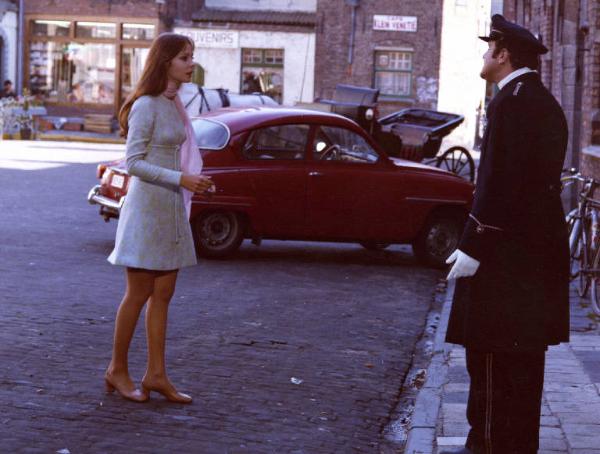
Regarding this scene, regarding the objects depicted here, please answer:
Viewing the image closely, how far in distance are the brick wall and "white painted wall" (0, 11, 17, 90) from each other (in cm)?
1162

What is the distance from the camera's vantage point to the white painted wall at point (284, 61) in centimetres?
4794

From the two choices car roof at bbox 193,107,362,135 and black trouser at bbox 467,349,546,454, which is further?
car roof at bbox 193,107,362,135

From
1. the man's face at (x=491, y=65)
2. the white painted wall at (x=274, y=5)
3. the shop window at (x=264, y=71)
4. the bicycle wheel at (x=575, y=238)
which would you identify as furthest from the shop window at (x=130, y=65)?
the man's face at (x=491, y=65)

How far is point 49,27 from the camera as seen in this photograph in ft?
164

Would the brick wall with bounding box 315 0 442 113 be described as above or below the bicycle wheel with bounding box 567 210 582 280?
above

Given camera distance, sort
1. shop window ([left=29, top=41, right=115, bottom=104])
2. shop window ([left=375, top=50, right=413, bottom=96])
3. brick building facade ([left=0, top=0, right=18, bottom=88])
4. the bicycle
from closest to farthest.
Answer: the bicycle
shop window ([left=375, top=50, right=413, bottom=96])
brick building facade ([left=0, top=0, right=18, bottom=88])
shop window ([left=29, top=41, right=115, bottom=104])

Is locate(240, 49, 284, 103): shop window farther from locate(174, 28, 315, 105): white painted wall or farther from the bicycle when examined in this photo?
the bicycle

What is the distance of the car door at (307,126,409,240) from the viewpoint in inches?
530

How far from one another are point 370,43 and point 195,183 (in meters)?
40.1

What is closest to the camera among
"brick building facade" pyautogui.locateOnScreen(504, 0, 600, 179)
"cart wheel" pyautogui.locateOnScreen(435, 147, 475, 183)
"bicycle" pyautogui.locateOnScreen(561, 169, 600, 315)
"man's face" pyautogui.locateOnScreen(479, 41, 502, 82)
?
"man's face" pyautogui.locateOnScreen(479, 41, 502, 82)

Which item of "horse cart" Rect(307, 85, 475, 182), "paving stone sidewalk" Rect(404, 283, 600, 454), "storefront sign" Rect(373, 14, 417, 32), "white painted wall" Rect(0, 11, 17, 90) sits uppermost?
"storefront sign" Rect(373, 14, 417, 32)

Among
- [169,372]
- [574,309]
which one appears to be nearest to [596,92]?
[574,309]

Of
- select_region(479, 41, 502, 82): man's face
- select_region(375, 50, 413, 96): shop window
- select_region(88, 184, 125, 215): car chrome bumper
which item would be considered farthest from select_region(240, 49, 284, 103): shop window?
select_region(479, 41, 502, 82): man's face

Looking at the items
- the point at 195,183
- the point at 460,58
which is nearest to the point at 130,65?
the point at 460,58
